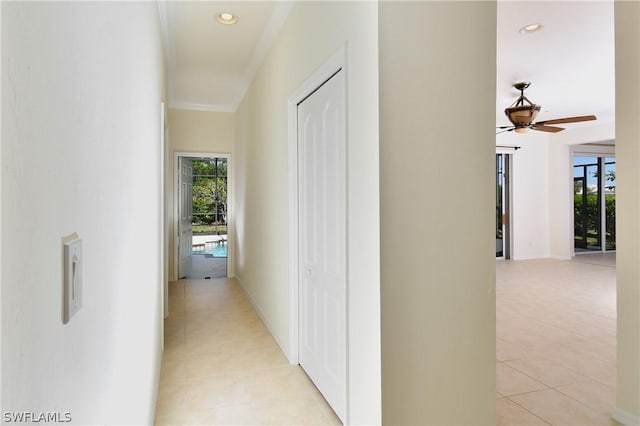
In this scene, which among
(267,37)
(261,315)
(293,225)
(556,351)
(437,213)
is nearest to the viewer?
(437,213)

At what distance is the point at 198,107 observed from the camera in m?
6.43

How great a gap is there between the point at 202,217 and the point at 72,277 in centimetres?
1088

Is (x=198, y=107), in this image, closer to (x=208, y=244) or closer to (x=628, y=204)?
(x=208, y=244)

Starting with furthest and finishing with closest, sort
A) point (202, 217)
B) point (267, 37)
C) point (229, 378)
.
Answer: point (202, 217), point (267, 37), point (229, 378)

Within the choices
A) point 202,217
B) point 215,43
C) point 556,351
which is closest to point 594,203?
point 556,351

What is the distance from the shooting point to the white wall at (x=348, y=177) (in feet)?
5.82

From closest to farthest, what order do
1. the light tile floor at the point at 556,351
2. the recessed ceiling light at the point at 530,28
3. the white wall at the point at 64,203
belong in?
the white wall at the point at 64,203, the light tile floor at the point at 556,351, the recessed ceiling light at the point at 530,28

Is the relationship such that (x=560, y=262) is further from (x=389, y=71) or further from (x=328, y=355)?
(x=389, y=71)

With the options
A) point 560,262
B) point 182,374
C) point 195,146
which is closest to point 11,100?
point 182,374

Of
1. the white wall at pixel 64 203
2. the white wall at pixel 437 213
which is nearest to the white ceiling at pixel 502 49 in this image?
the white wall at pixel 437 213

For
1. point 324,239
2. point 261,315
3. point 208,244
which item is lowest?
point 261,315

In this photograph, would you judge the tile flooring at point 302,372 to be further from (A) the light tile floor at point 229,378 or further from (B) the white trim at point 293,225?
(B) the white trim at point 293,225

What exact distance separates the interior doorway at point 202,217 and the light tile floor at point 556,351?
458 cm

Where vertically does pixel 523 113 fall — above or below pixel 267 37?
below
